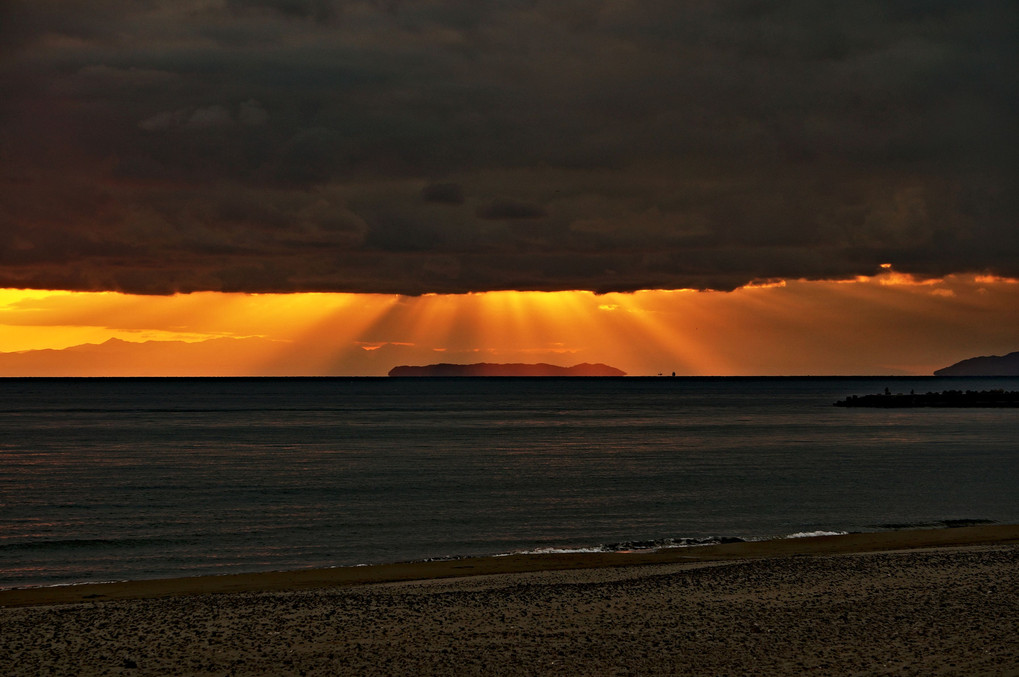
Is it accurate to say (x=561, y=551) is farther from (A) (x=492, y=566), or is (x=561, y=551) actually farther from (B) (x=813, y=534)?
(B) (x=813, y=534)

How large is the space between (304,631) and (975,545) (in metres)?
24.2

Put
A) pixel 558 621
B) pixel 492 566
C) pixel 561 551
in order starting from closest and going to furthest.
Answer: pixel 558 621
pixel 492 566
pixel 561 551

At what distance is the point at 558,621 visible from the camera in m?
21.5

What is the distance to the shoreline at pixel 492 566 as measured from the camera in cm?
2814

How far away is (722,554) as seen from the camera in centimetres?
3434

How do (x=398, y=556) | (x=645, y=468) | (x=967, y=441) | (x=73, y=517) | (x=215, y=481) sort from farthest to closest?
(x=967, y=441)
(x=645, y=468)
(x=215, y=481)
(x=73, y=517)
(x=398, y=556)

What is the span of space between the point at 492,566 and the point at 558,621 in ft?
36.6

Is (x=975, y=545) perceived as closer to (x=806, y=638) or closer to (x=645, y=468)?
(x=806, y=638)

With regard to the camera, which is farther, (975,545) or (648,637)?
(975,545)

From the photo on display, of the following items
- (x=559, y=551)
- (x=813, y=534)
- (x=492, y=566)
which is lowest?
(x=813, y=534)

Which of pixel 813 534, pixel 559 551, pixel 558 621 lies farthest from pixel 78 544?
pixel 813 534

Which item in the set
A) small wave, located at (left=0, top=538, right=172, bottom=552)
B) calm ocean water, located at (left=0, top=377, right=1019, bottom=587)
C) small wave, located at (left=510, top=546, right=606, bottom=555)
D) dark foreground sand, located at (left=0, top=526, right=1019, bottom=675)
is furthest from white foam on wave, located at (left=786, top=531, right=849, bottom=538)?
small wave, located at (left=0, top=538, right=172, bottom=552)

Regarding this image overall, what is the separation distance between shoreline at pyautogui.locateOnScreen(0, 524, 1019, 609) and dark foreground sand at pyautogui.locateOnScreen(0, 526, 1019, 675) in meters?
0.22

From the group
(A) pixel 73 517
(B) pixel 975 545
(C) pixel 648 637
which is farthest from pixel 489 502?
(C) pixel 648 637
